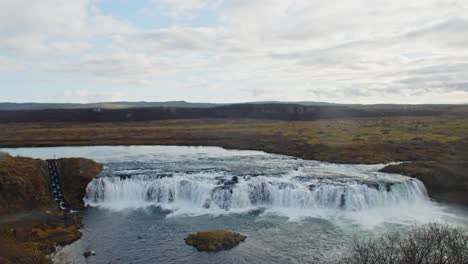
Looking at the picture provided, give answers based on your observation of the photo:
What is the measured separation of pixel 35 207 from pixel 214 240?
1892 centimetres

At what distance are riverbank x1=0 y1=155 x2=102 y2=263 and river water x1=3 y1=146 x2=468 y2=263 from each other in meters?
1.67

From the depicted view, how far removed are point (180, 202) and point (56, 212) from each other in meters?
11.8

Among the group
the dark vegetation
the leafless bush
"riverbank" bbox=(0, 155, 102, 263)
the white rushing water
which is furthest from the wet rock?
the dark vegetation

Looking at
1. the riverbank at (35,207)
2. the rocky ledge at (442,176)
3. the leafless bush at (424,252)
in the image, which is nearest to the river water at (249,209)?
the riverbank at (35,207)

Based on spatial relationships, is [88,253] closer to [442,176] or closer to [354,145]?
[442,176]

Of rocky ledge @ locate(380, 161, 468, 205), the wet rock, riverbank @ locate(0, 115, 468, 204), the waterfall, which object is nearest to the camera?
the wet rock

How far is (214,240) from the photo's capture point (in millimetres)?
27719

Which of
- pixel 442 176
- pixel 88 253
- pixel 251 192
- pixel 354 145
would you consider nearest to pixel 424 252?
pixel 88 253

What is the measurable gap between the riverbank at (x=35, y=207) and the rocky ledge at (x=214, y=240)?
910 centimetres

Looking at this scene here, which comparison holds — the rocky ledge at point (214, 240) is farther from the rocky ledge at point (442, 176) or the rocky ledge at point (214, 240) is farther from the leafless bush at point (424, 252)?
the rocky ledge at point (442, 176)

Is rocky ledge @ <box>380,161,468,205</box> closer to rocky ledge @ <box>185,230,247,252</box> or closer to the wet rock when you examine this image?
rocky ledge @ <box>185,230,247,252</box>

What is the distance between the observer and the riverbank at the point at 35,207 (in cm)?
2662

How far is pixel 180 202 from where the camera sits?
4050 cm

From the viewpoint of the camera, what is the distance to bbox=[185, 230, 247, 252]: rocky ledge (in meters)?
27.0
